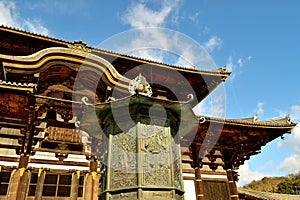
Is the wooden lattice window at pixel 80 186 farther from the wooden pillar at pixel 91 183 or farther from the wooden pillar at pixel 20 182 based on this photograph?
the wooden pillar at pixel 20 182

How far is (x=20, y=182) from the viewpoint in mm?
7578

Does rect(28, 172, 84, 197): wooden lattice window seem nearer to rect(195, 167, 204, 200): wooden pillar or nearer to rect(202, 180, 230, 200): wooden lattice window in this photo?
rect(195, 167, 204, 200): wooden pillar

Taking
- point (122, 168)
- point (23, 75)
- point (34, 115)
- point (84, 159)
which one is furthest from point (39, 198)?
point (122, 168)

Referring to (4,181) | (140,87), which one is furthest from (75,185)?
(140,87)

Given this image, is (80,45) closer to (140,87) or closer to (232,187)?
(140,87)

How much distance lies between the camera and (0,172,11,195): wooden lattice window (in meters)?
7.39

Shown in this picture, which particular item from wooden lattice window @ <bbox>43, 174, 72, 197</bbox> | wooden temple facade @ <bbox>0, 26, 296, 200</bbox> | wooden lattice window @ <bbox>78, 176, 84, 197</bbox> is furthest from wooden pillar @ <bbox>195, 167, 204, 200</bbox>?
wooden lattice window @ <bbox>43, 174, 72, 197</bbox>

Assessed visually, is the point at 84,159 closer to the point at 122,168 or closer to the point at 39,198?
the point at 39,198

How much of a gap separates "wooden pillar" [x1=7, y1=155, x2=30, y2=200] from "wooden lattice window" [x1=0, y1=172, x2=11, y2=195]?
12cm

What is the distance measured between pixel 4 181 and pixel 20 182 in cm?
48

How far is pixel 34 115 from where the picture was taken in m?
7.38

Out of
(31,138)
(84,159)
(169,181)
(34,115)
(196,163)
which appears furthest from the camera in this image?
(196,163)

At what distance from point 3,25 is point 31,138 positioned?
A: 471 centimetres

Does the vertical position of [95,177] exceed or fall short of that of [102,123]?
it falls short
